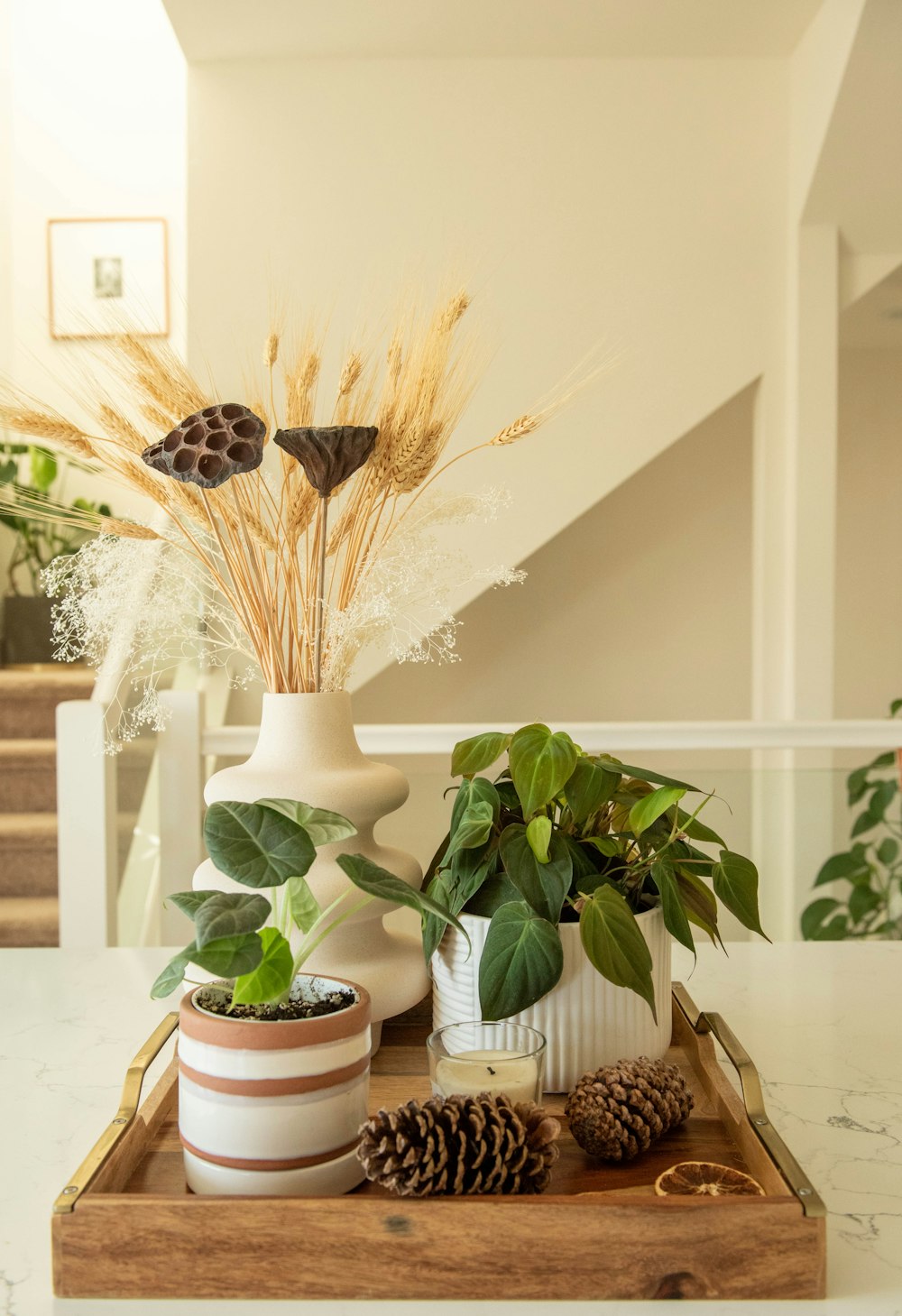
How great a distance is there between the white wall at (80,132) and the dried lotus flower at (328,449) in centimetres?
429

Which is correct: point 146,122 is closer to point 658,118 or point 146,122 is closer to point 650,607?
point 658,118

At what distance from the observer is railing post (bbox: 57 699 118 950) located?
1.92m

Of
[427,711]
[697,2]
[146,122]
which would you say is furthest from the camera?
[146,122]

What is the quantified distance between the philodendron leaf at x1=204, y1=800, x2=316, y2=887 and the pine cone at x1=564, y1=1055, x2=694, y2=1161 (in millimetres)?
221

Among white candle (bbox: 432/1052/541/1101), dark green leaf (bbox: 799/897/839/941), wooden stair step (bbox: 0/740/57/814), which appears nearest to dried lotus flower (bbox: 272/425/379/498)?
white candle (bbox: 432/1052/541/1101)

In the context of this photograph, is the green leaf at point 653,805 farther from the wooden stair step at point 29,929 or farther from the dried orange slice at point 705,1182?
the wooden stair step at point 29,929

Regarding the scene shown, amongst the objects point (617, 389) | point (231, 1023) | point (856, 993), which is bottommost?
point (856, 993)

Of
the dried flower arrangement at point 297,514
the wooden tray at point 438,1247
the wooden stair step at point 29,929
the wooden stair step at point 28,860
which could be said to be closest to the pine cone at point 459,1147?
the wooden tray at point 438,1247

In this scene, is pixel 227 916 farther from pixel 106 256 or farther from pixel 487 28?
pixel 106 256

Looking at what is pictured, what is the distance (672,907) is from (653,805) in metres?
0.07

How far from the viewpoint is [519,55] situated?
3299 mm

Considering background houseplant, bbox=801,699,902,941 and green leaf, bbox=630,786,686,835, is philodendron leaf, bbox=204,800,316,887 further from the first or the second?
background houseplant, bbox=801,699,902,941

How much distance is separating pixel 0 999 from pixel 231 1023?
1.84 feet

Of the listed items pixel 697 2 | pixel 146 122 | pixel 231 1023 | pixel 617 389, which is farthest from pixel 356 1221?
pixel 146 122
